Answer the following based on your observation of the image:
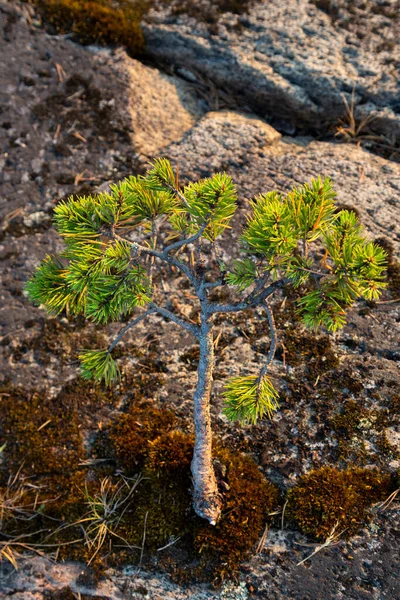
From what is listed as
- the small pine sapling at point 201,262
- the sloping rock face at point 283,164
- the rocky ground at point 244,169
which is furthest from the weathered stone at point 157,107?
the small pine sapling at point 201,262

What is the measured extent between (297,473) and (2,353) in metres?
2.81

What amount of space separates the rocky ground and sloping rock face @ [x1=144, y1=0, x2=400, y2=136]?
0.02 meters

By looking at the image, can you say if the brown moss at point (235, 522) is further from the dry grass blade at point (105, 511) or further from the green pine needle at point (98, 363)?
the green pine needle at point (98, 363)

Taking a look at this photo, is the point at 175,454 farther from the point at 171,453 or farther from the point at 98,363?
the point at 98,363

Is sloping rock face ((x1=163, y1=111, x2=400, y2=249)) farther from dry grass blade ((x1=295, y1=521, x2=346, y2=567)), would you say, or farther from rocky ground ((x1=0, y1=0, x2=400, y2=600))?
dry grass blade ((x1=295, y1=521, x2=346, y2=567))

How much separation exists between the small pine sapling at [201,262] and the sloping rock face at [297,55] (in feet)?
10.5

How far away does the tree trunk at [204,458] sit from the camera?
3418 mm

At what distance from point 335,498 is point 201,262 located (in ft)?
6.57

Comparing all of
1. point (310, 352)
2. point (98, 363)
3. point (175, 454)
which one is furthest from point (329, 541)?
point (98, 363)

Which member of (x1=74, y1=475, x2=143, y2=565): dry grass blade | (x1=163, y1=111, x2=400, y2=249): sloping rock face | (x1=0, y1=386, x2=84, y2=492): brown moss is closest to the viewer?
(x1=74, y1=475, x2=143, y2=565): dry grass blade

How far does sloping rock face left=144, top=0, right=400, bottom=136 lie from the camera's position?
5.71 metres

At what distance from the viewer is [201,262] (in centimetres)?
311

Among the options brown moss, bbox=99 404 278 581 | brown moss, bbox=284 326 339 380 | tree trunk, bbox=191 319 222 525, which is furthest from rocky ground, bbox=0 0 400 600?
tree trunk, bbox=191 319 222 525

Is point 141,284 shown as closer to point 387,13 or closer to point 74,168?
point 74,168
